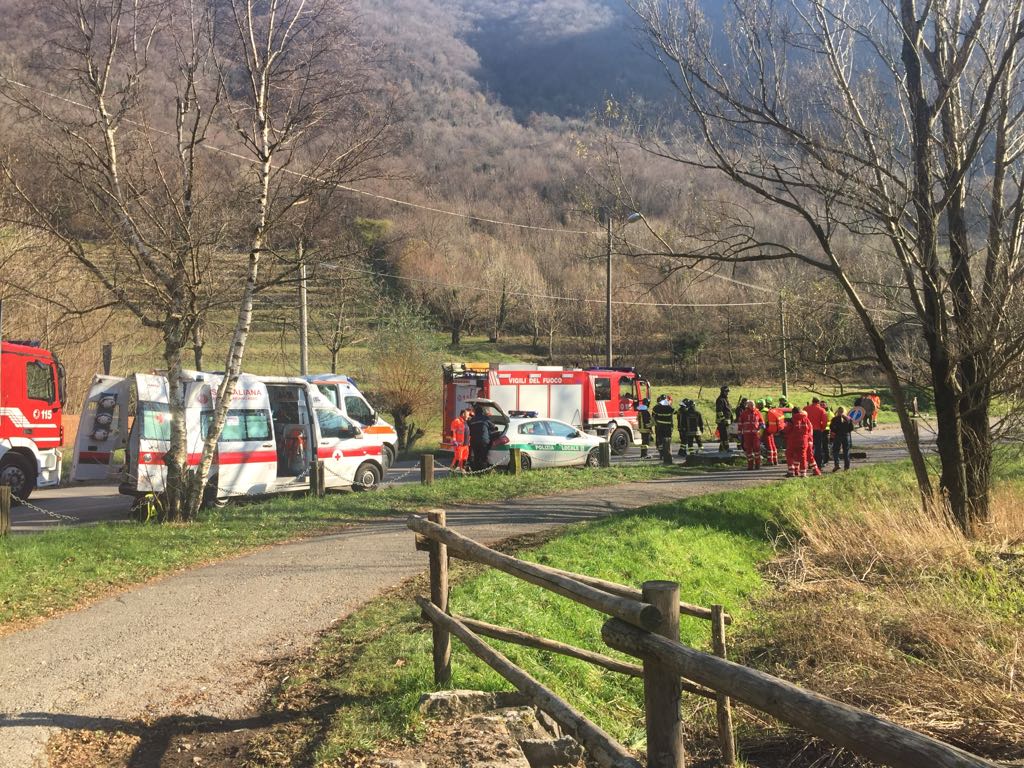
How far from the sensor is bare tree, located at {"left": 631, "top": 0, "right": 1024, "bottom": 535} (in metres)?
12.2

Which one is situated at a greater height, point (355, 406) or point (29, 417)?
point (355, 406)

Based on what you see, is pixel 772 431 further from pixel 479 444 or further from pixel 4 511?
pixel 4 511

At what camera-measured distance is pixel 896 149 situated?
42.0ft

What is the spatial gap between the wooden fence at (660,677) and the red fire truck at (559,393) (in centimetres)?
2005

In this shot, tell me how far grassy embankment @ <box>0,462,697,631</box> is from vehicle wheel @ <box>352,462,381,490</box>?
130 centimetres

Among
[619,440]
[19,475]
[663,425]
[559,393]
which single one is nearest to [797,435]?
[663,425]

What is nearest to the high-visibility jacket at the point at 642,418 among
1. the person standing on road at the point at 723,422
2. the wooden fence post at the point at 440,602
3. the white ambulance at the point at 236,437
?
the person standing on road at the point at 723,422

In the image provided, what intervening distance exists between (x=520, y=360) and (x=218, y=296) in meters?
36.3

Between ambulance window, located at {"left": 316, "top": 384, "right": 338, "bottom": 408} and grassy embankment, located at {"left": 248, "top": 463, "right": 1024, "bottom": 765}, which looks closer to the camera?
grassy embankment, located at {"left": 248, "top": 463, "right": 1024, "bottom": 765}

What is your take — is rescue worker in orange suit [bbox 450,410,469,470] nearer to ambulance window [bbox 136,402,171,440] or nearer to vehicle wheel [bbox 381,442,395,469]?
vehicle wheel [bbox 381,442,395,469]

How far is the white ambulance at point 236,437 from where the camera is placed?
14.7 metres

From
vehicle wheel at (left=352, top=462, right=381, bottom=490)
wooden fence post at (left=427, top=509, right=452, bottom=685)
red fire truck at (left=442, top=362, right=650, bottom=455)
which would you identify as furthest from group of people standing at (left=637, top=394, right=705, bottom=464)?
wooden fence post at (left=427, top=509, right=452, bottom=685)

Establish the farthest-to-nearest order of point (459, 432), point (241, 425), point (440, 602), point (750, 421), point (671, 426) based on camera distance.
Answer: point (671, 426), point (750, 421), point (459, 432), point (241, 425), point (440, 602)

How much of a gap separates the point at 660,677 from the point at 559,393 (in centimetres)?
2482
